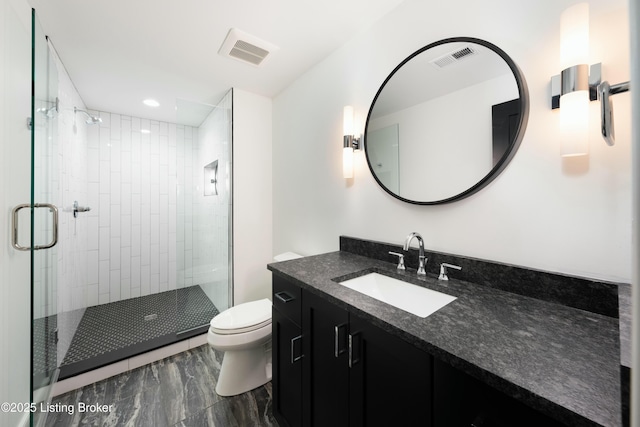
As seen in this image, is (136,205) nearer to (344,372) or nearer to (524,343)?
(344,372)

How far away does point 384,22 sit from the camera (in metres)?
1.50

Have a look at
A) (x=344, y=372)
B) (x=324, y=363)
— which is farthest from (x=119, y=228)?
(x=344, y=372)

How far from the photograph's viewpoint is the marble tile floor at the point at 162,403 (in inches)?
58.5

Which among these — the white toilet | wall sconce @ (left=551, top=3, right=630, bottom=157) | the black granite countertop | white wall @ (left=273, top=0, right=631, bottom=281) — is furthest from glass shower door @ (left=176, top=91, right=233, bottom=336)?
wall sconce @ (left=551, top=3, right=630, bottom=157)

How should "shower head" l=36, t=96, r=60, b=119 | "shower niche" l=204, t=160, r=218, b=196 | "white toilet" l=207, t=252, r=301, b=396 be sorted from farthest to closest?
"shower niche" l=204, t=160, r=218, b=196
"white toilet" l=207, t=252, r=301, b=396
"shower head" l=36, t=96, r=60, b=119

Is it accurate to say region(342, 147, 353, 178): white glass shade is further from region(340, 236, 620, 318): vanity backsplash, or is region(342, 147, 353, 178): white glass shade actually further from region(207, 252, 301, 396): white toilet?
region(207, 252, 301, 396): white toilet

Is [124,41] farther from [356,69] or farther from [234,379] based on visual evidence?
[234,379]

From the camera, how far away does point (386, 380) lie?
2.68ft

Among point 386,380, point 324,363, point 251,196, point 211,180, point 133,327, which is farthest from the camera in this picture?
point 211,180

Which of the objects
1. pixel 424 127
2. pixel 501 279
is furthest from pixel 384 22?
pixel 501 279

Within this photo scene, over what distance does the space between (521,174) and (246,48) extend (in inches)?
73.5

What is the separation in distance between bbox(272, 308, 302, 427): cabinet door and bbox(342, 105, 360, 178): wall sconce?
0.99 m

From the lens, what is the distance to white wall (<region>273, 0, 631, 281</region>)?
2.68 feet

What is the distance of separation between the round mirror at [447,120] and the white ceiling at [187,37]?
1.62 ft
